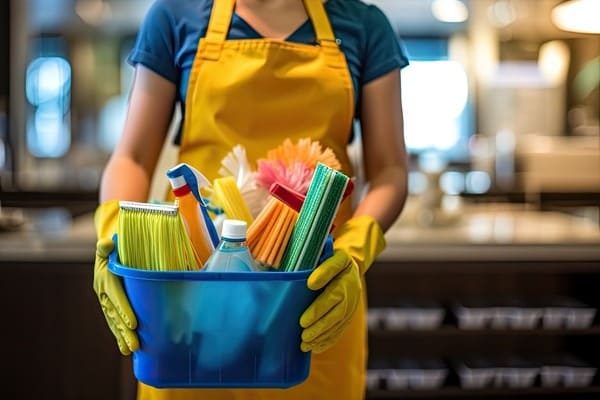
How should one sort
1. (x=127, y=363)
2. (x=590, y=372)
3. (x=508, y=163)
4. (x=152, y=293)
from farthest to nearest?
1. (x=508, y=163)
2. (x=590, y=372)
3. (x=127, y=363)
4. (x=152, y=293)

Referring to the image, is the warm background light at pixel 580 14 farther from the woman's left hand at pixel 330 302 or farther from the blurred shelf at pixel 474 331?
the woman's left hand at pixel 330 302

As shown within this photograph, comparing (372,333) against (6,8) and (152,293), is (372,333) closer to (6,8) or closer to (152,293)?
(152,293)

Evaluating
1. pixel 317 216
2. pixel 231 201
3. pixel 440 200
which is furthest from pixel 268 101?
pixel 440 200

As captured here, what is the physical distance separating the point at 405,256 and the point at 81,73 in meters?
4.05

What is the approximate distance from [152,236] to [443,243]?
58.6 inches

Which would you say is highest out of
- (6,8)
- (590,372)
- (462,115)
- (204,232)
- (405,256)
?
(6,8)

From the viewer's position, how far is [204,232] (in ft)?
2.98

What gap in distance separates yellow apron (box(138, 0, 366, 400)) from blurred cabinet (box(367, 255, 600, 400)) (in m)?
1.11

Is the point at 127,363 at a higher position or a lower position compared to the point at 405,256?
lower

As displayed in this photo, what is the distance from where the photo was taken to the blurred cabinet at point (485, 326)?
2.22 meters

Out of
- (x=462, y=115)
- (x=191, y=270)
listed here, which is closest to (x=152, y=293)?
(x=191, y=270)

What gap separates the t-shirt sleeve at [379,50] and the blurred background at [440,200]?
2.97ft

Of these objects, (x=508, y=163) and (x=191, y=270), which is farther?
(x=508, y=163)

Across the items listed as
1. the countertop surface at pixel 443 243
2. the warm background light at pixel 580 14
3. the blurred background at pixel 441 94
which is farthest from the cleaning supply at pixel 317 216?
the blurred background at pixel 441 94
